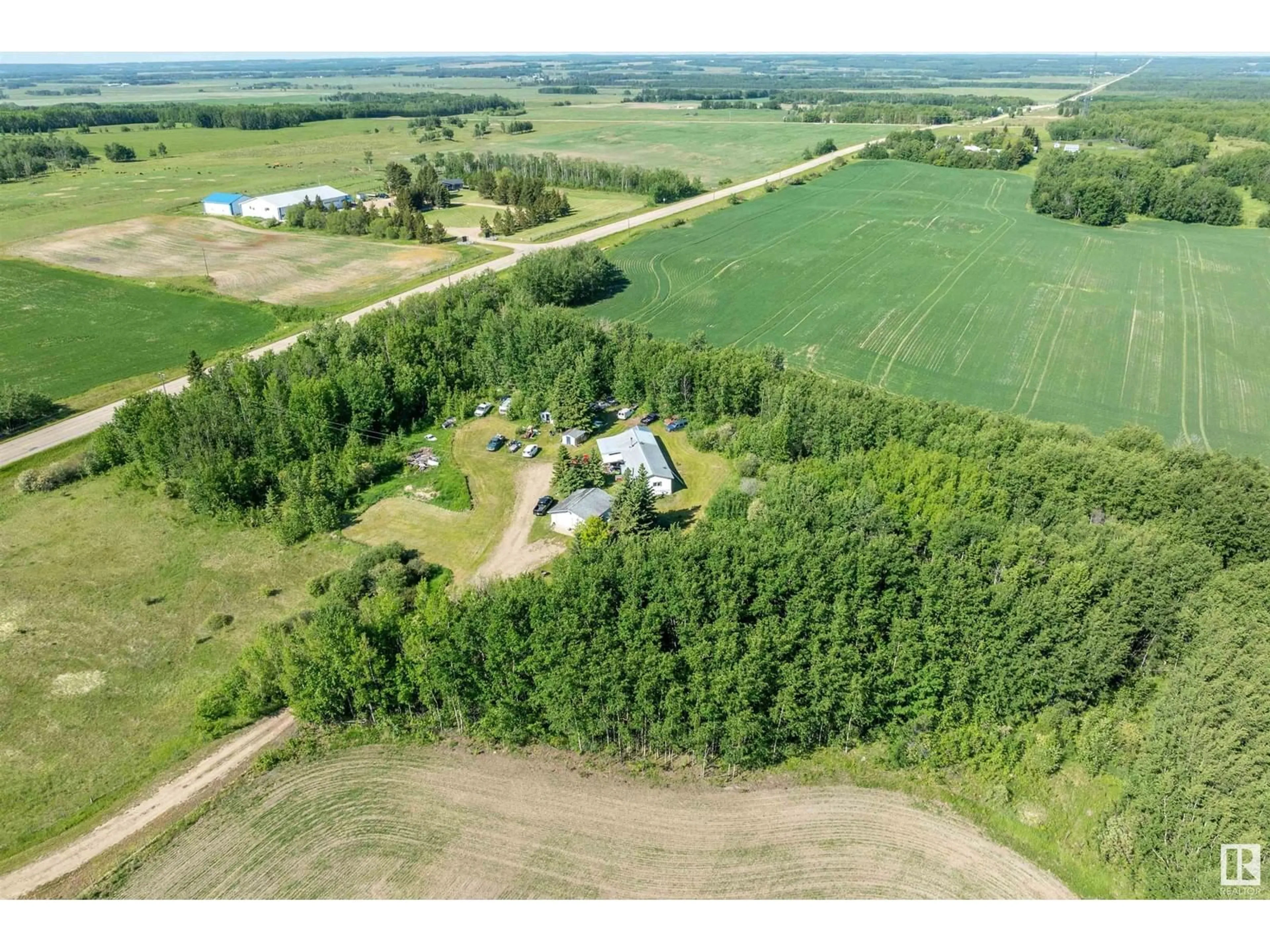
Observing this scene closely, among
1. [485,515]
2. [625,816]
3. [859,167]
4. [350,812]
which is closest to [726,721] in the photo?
[625,816]

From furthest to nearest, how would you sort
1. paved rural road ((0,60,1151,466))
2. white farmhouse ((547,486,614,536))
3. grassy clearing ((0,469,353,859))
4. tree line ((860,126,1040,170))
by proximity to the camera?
1. tree line ((860,126,1040,170))
2. paved rural road ((0,60,1151,466))
3. white farmhouse ((547,486,614,536))
4. grassy clearing ((0,469,353,859))

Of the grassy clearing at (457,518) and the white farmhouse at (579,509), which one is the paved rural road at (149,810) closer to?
the grassy clearing at (457,518)

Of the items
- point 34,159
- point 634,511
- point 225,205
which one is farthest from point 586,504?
point 34,159

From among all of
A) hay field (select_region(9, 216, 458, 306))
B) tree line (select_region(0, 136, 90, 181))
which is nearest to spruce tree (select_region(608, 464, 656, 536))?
hay field (select_region(9, 216, 458, 306))

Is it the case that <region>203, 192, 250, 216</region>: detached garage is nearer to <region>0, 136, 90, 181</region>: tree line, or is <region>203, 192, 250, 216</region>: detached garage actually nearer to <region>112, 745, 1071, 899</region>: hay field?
<region>0, 136, 90, 181</region>: tree line

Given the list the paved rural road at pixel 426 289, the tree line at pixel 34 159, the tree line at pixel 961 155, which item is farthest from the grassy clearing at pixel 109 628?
the tree line at pixel 961 155

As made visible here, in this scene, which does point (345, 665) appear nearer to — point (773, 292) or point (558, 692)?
point (558, 692)

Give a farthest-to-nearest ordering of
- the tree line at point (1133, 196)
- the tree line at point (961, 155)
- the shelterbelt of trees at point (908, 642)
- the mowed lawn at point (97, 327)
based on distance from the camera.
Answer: the tree line at point (961, 155)
the tree line at point (1133, 196)
the mowed lawn at point (97, 327)
the shelterbelt of trees at point (908, 642)
